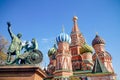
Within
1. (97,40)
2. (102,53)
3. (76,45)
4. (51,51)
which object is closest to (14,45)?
(102,53)

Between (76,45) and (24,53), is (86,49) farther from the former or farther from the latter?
(24,53)

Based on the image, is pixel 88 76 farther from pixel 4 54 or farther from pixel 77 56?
pixel 4 54

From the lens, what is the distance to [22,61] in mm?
8594

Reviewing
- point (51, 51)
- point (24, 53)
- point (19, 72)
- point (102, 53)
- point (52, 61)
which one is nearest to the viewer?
point (19, 72)

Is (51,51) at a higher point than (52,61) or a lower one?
higher

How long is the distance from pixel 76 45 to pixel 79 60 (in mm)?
5154

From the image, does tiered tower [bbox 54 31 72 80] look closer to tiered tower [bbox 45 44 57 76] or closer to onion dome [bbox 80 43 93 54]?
onion dome [bbox 80 43 93 54]

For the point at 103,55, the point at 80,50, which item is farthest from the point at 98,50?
the point at 80,50

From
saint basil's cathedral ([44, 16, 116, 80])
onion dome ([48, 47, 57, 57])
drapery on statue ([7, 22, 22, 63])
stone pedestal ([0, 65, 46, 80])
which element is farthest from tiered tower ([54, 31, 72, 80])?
stone pedestal ([0, 65, 46, 80])

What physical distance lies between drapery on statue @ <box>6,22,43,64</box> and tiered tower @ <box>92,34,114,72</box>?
37.7 meters

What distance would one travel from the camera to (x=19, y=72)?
26.3 ft

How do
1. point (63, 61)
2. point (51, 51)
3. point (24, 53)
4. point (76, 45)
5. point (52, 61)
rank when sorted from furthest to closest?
point (51, 51) < point (52, 61) < point (76, 45) < point (63, 61) < point (24, 53)

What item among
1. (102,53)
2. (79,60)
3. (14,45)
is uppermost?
(102,53)

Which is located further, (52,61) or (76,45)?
(52,61)
